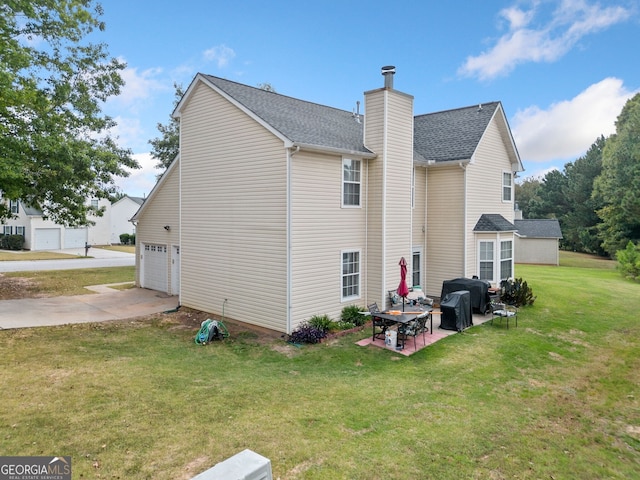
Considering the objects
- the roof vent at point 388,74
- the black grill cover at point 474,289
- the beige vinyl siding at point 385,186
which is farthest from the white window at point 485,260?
the roof vent at point 388,74

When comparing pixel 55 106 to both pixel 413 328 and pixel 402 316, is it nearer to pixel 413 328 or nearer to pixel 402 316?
pixel 402 316

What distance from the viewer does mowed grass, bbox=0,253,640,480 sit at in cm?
555

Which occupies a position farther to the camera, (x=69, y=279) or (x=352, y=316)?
(x=69, y=279)

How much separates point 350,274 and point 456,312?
12.0ft

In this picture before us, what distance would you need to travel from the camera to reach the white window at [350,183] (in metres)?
13.4

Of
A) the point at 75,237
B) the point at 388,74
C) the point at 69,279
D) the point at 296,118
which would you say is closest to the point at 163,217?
the point at 296,118

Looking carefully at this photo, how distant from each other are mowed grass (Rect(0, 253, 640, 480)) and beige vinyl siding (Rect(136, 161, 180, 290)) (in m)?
6.29

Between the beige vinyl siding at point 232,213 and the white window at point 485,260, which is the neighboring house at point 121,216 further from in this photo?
the white window at point 485,260

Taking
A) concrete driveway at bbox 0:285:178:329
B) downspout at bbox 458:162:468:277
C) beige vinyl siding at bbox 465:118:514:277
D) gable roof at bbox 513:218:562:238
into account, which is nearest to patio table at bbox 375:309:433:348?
downspout at bbox 458:162:468:277

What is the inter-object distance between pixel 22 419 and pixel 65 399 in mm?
839

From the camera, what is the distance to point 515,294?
16.2 metres

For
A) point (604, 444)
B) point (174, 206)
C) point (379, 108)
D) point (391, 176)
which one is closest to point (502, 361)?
point (604, 444)

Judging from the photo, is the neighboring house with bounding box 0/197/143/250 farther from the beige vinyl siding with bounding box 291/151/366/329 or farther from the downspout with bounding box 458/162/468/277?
the downspout with bounding box 458/162/468/277

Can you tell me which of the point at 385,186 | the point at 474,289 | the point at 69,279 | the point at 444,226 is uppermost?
the point at 385,186
